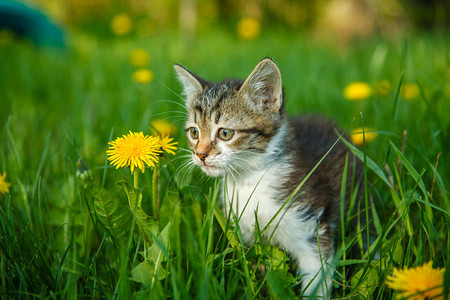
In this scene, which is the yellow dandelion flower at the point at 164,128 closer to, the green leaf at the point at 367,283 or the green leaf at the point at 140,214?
the green leaf at the point at 140,214

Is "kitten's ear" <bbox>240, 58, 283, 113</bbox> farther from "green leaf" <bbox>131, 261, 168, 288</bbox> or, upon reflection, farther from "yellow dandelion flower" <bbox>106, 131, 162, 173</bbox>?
"green leaf" <bbox>131, 261, 168, 288</bbox>

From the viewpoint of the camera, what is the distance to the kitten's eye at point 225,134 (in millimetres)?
1865

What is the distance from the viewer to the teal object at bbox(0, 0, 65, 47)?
5336mm

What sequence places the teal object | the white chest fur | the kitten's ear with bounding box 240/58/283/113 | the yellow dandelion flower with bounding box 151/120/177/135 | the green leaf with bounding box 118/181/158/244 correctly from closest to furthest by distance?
the green leaf with bounding box 118/181/158/244 → the white chest fur → the kitten's ear with bounding box 240/58/283/113 → the yellow dandelion flower with bounding box 151/120/177/135 → the teal object

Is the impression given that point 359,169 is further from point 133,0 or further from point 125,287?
point 133,0

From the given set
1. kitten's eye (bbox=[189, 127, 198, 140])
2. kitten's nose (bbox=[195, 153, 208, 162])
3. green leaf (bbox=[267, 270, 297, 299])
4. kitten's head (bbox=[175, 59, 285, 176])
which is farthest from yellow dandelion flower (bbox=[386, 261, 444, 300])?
kitten's eye (bbox=[189, 127, 198, 140])

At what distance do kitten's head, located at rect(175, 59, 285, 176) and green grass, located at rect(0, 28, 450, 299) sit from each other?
17 centimetres

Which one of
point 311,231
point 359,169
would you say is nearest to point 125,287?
point 311,231

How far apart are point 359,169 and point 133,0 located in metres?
9.06

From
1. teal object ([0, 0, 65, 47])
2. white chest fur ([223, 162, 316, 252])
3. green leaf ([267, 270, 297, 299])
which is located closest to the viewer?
green leaf ([267, 270, 297, 299])

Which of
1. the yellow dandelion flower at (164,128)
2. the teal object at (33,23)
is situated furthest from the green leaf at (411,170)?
the teal object at (33,23)

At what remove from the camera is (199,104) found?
2.00 m

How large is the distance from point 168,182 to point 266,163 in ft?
1.55

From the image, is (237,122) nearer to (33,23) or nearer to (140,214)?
(140,214)
